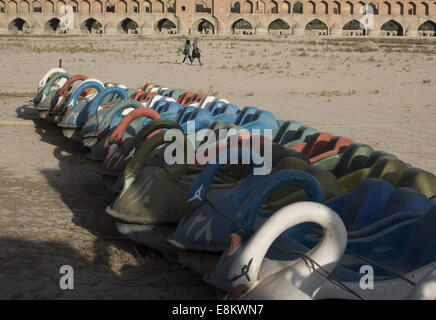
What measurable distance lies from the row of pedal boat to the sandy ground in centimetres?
32

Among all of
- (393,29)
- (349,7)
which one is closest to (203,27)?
(349,7)

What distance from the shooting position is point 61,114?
10258 mm

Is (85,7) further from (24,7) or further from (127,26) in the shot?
(127,26)

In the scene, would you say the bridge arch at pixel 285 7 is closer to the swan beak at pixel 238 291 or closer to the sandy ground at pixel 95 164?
the sandy ground at pixel 95 164

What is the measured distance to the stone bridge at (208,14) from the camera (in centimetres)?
6075

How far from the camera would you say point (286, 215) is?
268 cm

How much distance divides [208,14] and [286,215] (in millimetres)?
61149

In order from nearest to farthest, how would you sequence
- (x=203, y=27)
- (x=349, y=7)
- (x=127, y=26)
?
(x=349, y=7) → (x=127, y=26) → (x=203, y=27)

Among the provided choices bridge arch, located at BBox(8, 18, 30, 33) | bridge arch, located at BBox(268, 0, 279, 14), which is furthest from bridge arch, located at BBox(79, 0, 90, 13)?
bridge arch, located at BBox(268, 0, 279, 14)

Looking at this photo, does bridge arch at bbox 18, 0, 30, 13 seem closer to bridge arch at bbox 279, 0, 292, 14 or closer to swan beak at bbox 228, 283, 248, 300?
bridge arch at bbox 279, 0, 292, 14

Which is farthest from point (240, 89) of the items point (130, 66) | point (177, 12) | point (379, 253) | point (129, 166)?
point (177, 12)

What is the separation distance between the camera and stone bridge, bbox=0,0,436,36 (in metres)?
60.8

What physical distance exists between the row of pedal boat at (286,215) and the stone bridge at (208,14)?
56.3m
